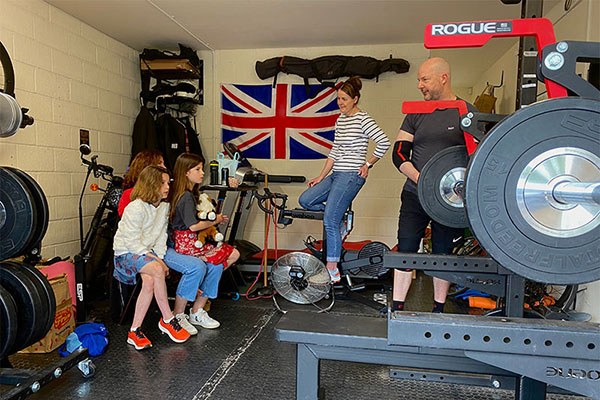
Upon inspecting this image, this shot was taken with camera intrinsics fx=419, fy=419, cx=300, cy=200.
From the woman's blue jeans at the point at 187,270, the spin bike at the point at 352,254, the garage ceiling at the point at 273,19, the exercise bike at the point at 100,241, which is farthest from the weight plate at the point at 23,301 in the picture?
the garage ceiling at the point at 273,19

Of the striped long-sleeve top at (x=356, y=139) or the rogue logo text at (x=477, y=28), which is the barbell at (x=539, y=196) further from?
the striped long-sleeve top at (x=356, y=139)

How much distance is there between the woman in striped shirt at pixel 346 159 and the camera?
319cm

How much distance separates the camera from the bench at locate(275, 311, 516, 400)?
1217 mm

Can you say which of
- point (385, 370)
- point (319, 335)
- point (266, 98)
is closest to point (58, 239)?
point (266, 98)

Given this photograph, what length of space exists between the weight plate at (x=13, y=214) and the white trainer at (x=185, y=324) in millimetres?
1257

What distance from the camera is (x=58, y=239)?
3693 mm

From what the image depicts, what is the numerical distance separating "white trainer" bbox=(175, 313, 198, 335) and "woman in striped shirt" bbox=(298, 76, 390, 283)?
111 cm

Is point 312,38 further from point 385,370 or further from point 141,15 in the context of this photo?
point 385,370

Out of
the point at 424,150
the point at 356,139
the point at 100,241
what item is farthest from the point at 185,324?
the point at 424,150

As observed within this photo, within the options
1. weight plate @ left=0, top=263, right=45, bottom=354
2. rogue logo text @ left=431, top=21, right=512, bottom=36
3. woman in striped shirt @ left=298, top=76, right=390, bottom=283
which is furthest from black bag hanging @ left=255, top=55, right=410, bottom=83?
weight plate @ left=0, top=263, right=45, bottom=354

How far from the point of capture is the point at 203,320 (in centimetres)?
298

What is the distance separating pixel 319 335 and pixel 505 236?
1.92ft

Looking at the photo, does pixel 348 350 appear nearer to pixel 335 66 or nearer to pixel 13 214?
pixel 13 214

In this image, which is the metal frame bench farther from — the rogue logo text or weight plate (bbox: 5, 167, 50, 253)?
weight plate (bbox: 5, 167, 50, 253)
